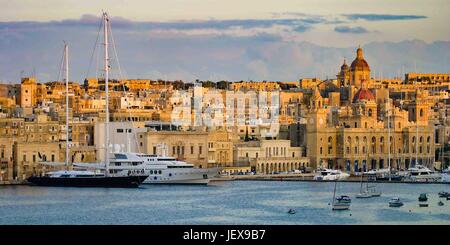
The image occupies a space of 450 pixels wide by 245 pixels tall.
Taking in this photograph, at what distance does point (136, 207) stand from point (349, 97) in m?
22.2

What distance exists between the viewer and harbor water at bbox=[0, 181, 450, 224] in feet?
67.5

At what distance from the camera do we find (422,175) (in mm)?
33125

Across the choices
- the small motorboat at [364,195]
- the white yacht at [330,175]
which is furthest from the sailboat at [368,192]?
the white yacht at [330,175]

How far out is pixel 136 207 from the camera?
75.0ft

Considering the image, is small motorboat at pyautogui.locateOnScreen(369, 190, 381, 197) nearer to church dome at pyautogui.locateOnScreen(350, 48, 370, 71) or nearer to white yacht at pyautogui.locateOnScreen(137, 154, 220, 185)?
white yacht at pyautogui.locateOnScreen(137, 154, 220, 185)

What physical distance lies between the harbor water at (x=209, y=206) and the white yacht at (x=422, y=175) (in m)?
2.70

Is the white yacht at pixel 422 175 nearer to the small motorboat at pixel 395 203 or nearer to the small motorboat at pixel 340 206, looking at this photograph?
the small motorboat at pixel 395 203

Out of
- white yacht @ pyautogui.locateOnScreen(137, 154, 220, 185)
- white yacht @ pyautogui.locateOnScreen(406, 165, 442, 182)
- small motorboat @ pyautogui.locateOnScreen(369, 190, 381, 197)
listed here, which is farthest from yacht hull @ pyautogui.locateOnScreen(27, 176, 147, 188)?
white yacht @ pyautogui.locateOnScreen(406, 165, 442, 182)

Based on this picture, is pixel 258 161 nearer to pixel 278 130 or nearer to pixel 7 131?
pixel 278 130

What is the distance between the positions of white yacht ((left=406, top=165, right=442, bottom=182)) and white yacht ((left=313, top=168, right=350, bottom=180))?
150 centimetres

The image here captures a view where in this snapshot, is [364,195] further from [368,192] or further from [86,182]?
[86,182]
